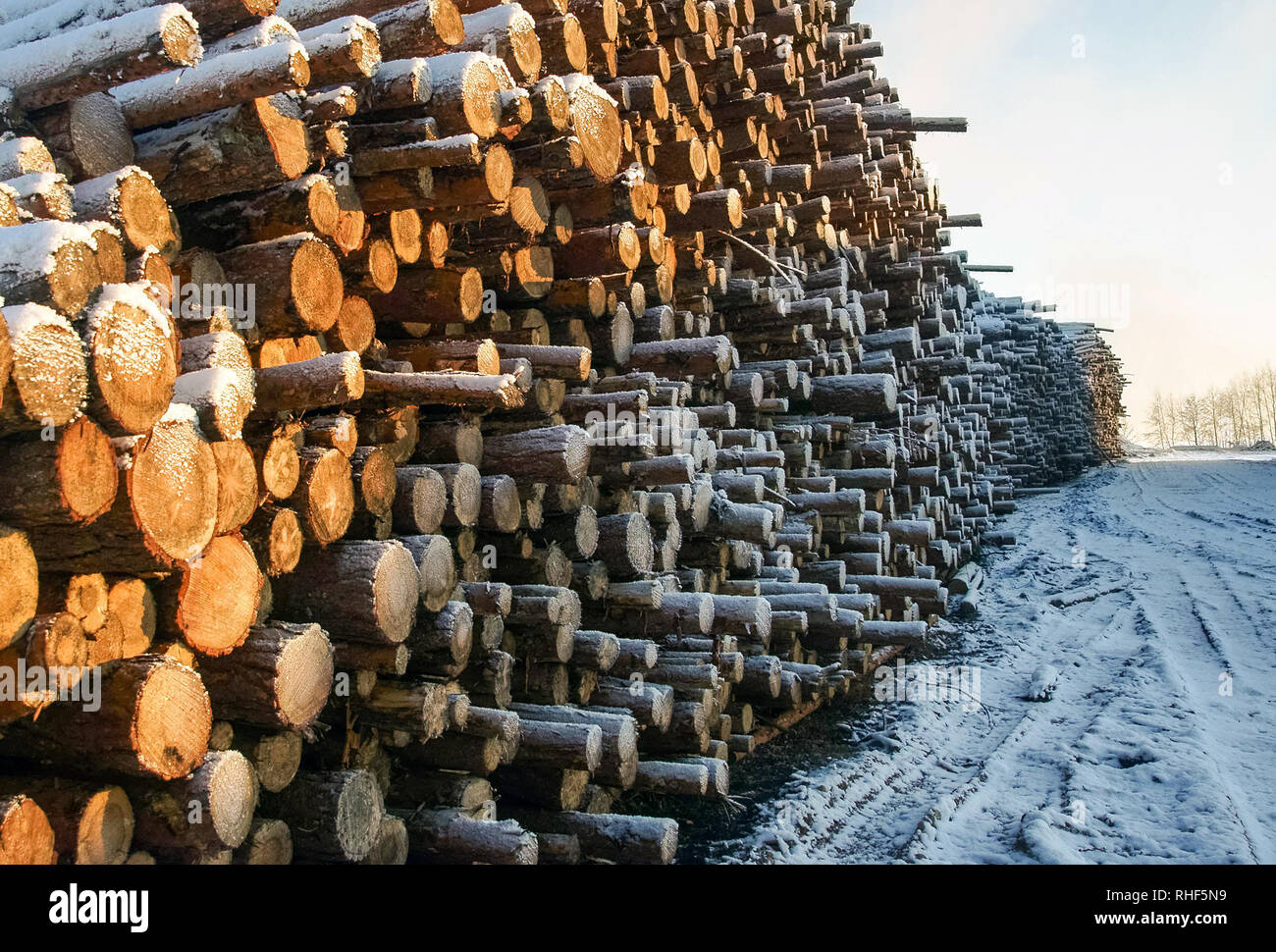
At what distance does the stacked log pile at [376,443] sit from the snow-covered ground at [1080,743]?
696 mm

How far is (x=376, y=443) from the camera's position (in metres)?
3.74

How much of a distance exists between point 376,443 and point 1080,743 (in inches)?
184

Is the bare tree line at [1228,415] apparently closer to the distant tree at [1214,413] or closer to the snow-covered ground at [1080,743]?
the distant tree at [1214,413]

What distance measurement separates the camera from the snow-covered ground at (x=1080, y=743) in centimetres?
454

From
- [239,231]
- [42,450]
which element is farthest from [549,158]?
[42,450]

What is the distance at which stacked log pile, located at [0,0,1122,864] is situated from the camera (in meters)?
2.40

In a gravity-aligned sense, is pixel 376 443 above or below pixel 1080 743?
above

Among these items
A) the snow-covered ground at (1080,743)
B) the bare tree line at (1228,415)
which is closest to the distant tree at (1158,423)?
the bare tree line at (1228,415)

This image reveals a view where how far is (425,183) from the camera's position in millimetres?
3516

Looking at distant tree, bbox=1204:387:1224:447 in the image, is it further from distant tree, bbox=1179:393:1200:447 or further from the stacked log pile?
the stacked log pile

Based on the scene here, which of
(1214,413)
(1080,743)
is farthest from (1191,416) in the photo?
(1080,743)

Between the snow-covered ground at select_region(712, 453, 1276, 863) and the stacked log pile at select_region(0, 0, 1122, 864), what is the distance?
70cm

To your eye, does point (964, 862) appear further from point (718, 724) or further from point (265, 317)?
point (265, 317)

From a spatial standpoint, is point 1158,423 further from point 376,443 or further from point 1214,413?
point 376,443
